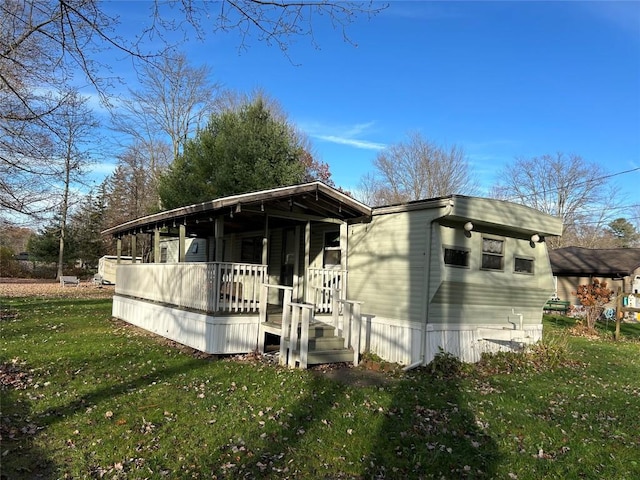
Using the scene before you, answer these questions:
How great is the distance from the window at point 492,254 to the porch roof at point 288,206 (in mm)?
2660

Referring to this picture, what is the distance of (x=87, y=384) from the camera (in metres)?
6.43

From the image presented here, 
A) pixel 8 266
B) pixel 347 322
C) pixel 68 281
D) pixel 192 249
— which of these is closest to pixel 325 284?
pixel 347 322

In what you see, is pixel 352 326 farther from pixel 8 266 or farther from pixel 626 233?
pixel 626 233

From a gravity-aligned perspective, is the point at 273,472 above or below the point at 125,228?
below

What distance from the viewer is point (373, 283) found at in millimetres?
9750

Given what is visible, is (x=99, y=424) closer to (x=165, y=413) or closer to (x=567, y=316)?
(x=165, y=413)

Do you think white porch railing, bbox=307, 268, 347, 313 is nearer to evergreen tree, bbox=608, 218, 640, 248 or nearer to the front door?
the front door

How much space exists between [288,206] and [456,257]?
3666 mm

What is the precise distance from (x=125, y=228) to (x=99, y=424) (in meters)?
9.95

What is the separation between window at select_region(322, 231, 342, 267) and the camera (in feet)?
35.5

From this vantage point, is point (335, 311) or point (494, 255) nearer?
point (335, 311)

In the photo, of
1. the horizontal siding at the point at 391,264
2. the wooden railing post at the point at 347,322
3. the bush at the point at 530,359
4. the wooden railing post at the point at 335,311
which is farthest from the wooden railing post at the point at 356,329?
the bush at the point at 530,359

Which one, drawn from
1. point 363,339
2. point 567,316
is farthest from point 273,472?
point 567,316

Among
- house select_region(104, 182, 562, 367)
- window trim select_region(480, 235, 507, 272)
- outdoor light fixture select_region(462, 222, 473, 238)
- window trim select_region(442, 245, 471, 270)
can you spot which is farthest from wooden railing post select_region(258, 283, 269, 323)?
window trim select_region(480, 235, 507, 272)
